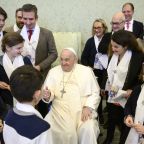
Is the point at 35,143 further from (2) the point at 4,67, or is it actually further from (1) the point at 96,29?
(1) the point at 96,29

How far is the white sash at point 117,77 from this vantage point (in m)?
3.61

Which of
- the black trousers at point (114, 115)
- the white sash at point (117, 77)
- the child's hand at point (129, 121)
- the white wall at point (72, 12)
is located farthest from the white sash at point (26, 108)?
the white wall at point (72, 12)

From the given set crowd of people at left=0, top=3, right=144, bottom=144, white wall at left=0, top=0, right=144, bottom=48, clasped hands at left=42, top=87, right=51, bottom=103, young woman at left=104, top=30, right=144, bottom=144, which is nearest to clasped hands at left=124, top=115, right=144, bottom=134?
crowd of people at left=0, top=3, right=144, bottom=144

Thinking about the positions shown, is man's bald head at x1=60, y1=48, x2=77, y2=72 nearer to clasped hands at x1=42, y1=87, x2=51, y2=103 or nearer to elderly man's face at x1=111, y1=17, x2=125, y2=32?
clasped hands at x1=42, y1=87, x2=51, y2=103

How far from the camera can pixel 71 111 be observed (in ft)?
11.4

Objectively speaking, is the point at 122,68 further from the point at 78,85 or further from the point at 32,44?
the point at 32,44

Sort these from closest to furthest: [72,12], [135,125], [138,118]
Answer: [135,125] < [138,118] < [72,12]

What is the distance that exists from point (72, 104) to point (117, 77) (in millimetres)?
643

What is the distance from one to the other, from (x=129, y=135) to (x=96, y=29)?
215 cm

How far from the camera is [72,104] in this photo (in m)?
3.54

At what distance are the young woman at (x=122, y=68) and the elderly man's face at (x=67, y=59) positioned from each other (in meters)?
0.48

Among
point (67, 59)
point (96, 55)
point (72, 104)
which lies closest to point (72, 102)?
point (72, 104)

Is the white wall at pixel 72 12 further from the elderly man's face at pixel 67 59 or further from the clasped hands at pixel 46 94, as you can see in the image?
the clasped hands at pixel 46 94

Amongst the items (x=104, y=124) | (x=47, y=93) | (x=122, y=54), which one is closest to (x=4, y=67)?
(x=47, y=93)
